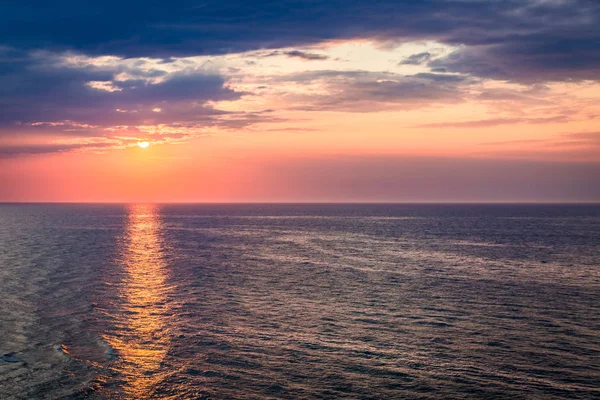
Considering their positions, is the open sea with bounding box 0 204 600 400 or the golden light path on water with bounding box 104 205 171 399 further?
the golden light path on water with bounding box 104 205 171 399

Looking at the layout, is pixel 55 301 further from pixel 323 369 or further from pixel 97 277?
pixel 323 369

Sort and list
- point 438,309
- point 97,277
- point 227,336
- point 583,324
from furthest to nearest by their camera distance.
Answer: point 97,277, point 438,309, point 583,324, point 227,336

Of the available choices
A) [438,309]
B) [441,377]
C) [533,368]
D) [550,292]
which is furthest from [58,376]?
[550,292]

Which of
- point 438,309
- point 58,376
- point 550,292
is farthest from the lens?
point 550,292

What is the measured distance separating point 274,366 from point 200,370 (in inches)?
184

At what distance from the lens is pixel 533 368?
31.2 m

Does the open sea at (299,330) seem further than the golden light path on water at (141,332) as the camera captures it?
No

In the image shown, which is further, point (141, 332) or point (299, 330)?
point (299, 330)

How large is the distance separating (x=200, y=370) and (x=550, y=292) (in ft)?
139

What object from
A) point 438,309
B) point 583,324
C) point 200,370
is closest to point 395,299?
point 438,309

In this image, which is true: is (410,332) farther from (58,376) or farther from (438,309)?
(58,376)

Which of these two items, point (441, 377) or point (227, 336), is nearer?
point (441, 377)

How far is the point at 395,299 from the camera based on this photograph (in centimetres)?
5203

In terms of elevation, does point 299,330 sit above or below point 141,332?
below
